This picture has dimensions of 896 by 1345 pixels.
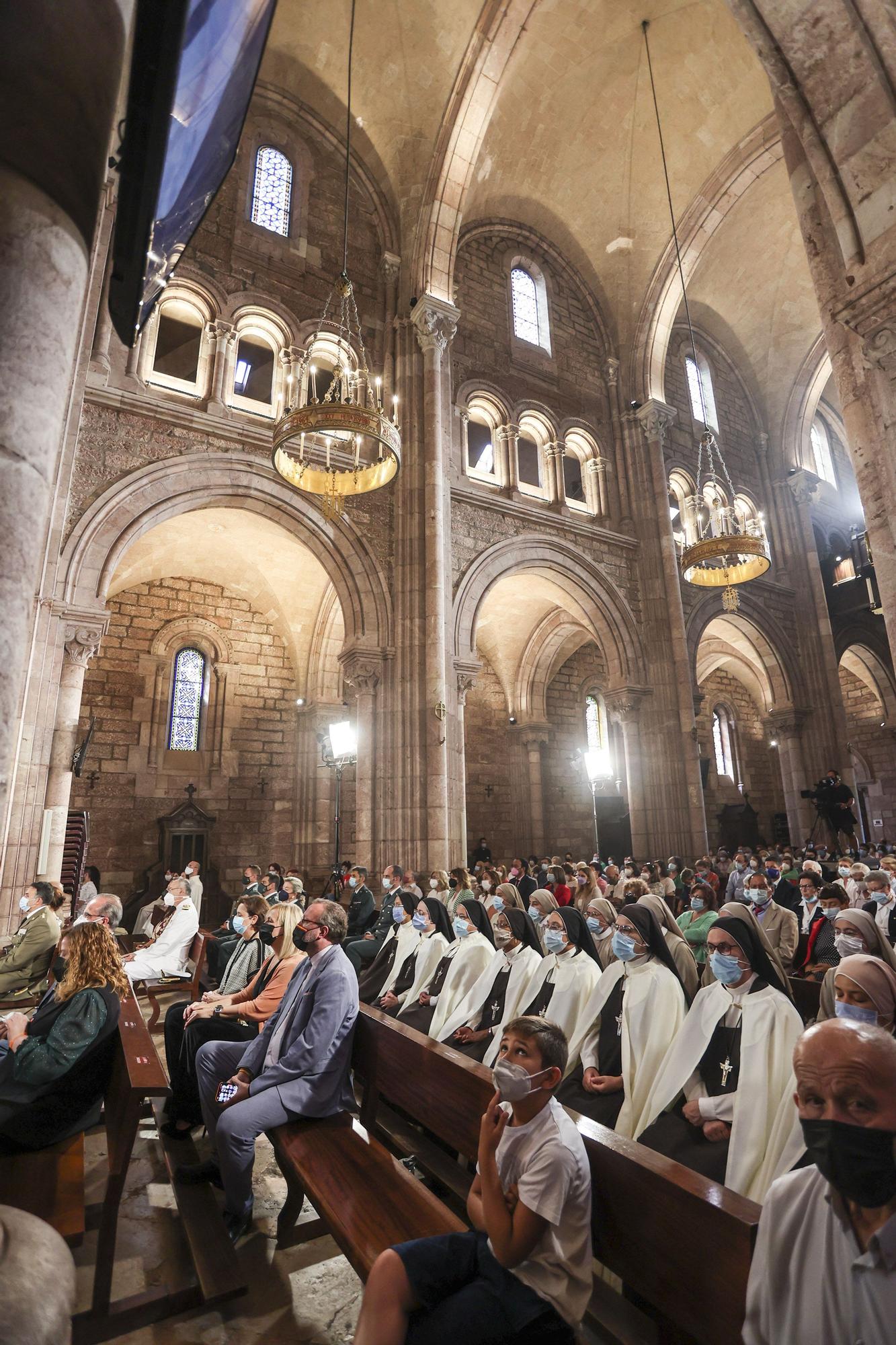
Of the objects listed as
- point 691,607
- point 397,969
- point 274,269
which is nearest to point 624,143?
point 274,269

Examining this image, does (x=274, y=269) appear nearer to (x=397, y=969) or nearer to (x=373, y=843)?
(x=373, y=843)

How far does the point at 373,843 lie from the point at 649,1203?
8670 mm

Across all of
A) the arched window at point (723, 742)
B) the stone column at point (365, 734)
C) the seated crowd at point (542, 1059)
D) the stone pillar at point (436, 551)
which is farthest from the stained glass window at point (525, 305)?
the seated crowd at point (542, 1059)

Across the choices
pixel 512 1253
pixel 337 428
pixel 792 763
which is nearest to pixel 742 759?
pixel 792 763

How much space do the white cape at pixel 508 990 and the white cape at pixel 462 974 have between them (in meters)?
0.09

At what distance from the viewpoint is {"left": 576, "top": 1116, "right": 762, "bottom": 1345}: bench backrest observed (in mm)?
1610

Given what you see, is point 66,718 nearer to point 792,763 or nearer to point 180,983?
point 180,983

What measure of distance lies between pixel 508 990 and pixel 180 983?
9.97 ft

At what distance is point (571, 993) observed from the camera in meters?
3.93

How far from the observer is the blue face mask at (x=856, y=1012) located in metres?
2.30

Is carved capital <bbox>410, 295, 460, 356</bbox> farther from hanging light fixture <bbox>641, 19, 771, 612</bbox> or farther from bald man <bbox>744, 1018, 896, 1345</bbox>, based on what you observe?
bald man <bbox>744, 1018, 896, 1345</bbox>

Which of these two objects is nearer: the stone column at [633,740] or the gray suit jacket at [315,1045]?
the gray suit jacket at [315,1045]

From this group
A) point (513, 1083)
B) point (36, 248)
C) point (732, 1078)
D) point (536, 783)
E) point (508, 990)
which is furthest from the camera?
point (536, 783)

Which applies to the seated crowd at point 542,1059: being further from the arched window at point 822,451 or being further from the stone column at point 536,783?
the arched window at point 822,451
